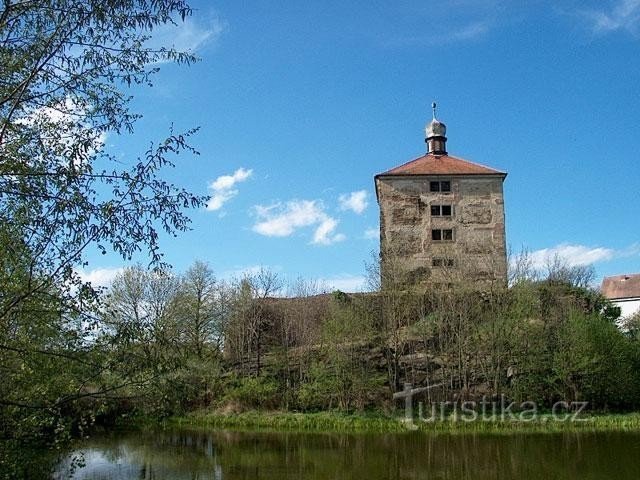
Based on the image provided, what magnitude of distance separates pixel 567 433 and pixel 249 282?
18.8 metres

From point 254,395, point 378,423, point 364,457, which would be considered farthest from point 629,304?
point 364,457

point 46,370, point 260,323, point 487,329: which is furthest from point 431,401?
point 46,370

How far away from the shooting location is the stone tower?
32375 mm

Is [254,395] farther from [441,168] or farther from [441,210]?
[441,168]

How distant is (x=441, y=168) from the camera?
34.5 meters

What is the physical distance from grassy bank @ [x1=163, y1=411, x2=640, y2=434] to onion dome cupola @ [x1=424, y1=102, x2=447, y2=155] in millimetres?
18318

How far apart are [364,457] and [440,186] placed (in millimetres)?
20068

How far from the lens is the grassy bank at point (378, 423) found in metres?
21.9

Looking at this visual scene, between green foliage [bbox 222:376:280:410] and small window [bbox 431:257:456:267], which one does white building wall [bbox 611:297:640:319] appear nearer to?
small window [bbox 431:257:456:267]

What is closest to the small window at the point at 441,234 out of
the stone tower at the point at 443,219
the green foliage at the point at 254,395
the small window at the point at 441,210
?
the stone tower at the point at 443,219

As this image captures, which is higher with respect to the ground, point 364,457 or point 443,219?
point 443,219

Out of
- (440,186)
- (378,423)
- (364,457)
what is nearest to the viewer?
(364,457)

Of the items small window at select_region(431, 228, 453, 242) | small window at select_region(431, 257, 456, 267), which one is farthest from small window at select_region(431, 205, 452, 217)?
small window at select_region(431, 257, 456, 267)

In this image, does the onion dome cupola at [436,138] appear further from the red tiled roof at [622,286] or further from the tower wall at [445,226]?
the red tiled roof at [622,286]
